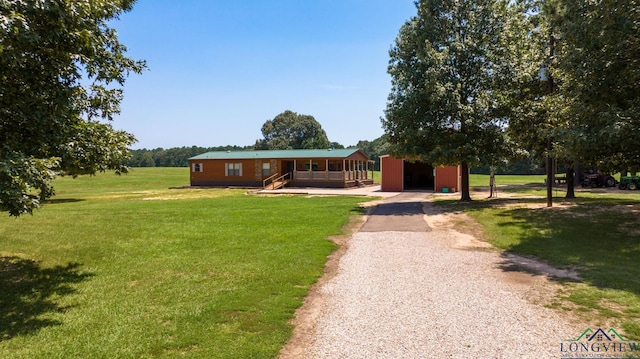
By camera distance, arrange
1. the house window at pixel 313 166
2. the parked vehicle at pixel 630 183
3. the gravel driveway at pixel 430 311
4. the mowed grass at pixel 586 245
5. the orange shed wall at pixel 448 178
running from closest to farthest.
Result: the gravel driveway at pixel 430 311, the mowed grass at pixel 586 245, the parked vehicle at pixel 630 183, the orange shed wall at pixel 448 178, the house window at pixel 313 166

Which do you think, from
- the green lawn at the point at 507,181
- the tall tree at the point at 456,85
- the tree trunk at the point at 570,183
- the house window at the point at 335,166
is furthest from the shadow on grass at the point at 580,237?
the green lawn at the point at 507,181

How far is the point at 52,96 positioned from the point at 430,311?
6.72 metres

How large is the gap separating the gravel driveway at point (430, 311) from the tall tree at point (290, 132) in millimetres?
85034

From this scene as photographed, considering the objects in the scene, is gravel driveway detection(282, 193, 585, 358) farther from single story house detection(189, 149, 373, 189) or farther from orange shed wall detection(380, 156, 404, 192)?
single story house detection(189, 149, 373, 189)

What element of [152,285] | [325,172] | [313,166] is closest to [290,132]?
[313,166]

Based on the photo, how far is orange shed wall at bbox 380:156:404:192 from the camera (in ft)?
100

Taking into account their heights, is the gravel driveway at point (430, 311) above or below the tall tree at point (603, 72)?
below

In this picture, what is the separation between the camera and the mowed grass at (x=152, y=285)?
473 cm

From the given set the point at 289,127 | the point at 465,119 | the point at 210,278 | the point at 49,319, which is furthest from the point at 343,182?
the point at 289,127

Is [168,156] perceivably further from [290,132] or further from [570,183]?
[570,183]

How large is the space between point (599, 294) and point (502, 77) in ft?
51.7

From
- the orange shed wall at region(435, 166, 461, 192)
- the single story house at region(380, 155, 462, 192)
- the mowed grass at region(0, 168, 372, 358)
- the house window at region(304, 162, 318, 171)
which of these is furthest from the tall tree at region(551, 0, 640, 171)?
the house window at region(304, 162, 318, 171)

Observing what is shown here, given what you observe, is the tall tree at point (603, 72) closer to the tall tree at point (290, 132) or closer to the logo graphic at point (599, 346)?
the logo graphic at point (599, 346)

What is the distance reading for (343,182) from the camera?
3488 centimetres
